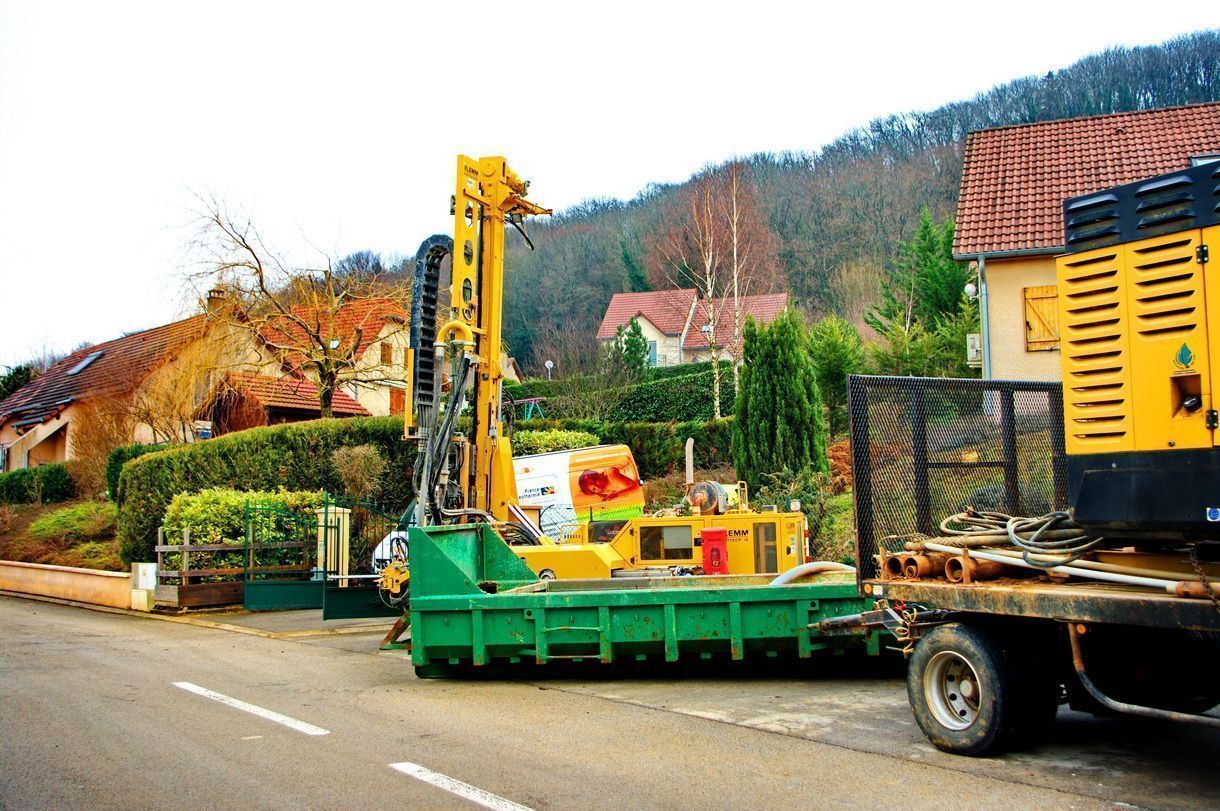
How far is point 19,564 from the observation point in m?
22.8

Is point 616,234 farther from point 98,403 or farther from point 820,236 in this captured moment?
point 98,403

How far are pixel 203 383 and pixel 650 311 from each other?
4949cm

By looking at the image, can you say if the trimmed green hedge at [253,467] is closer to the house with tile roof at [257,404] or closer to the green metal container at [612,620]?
the house with tile roof at [257,404]

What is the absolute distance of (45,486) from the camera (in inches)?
1411

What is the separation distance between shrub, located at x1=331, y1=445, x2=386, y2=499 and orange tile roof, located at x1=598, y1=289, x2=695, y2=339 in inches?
1874

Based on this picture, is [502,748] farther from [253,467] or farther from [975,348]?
[975,348]

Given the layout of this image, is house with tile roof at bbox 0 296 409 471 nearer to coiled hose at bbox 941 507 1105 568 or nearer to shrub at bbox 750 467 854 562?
shrub at bbox 750 467 854 562

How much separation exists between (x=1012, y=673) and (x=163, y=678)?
8046 mm

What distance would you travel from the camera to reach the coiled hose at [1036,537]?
639cm

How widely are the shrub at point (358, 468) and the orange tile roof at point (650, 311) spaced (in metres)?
47.6

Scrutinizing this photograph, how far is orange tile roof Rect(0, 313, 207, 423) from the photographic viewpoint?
35.9 metres

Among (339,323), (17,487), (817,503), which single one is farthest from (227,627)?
(17,487)

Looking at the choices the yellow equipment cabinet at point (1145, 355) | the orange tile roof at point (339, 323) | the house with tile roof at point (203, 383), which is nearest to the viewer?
the yellow equipment cabinet at point (1145, 355)

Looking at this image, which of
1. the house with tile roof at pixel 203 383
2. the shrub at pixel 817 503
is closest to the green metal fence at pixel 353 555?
the shrub at pixel 817 503
